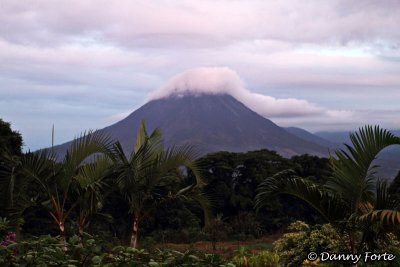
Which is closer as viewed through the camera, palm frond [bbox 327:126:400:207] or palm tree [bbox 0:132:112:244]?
palm frond [bbox 327:126:400:207]

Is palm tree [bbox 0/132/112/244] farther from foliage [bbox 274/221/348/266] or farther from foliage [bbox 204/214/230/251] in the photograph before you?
foliage [bbox 204/214/230/251]

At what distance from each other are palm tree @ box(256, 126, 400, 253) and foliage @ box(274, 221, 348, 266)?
1195 millimetres

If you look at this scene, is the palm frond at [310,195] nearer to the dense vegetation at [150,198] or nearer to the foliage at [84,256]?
the dense vegetation at [150,198]

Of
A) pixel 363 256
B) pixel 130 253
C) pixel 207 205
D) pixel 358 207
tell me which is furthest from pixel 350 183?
pixel 130 253

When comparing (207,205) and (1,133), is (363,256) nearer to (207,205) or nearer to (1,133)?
(207,205)

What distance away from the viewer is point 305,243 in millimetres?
8430

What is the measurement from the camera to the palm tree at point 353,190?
19.7 ft

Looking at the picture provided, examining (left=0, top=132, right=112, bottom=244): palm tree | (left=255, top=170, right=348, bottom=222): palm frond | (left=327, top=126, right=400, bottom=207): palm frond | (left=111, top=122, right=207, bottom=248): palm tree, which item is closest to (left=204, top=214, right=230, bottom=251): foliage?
(left=111, top=122, right=207, bottom=248): palm tree

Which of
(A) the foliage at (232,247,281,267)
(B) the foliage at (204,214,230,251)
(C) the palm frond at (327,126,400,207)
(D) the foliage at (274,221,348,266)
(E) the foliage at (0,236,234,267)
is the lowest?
(B) the foliage at (204,214,230,251)

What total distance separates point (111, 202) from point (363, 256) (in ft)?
59.5

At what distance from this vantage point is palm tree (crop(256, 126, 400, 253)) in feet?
19.7

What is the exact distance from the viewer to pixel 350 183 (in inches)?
242

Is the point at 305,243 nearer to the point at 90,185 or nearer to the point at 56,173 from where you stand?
the point at 90,185

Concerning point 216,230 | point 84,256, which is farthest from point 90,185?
point 216,230
